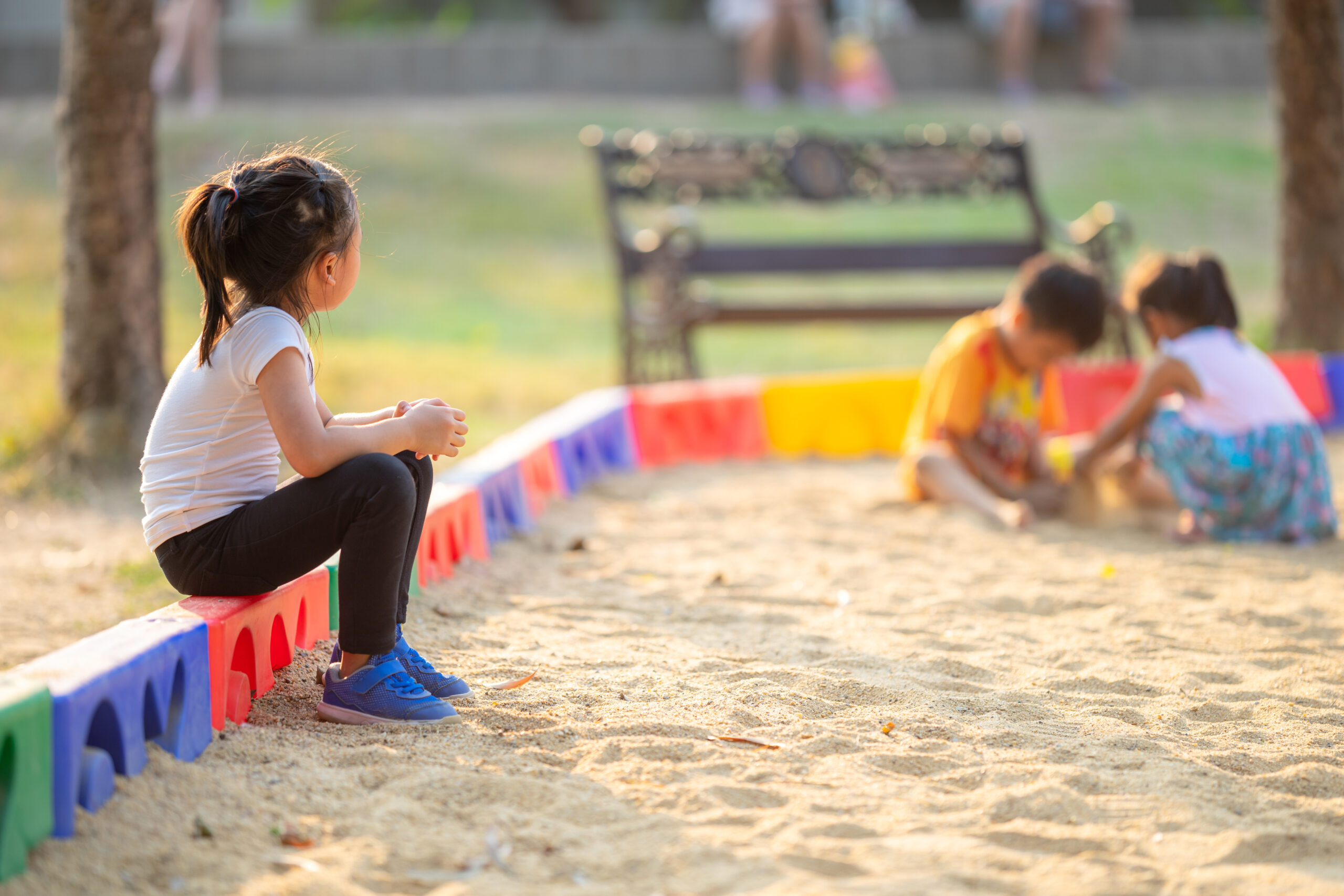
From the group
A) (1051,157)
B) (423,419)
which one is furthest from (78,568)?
(1051,157)

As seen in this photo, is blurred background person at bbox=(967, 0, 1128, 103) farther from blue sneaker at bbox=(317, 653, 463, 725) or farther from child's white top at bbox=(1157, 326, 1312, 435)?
blue sneaker at bbox=(317, 653, 463, 725)

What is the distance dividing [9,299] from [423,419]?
316 inches

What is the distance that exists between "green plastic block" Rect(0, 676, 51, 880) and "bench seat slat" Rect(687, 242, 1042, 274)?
5.21 meters

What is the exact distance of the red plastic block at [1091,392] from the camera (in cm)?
566

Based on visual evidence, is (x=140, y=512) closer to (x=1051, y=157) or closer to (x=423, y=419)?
(x=423, y=419)

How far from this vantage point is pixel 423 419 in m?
2.31

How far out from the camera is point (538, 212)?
1198 cm

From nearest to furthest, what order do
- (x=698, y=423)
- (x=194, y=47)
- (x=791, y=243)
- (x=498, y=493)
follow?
(x=498, y=493) < (x=698, y=423) < (x=791, y=243) < (x=194, y=47)

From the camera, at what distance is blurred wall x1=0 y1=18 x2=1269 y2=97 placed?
13.4 metres

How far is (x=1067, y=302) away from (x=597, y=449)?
72.1 inches

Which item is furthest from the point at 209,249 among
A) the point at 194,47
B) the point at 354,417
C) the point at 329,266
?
the point at 194,47

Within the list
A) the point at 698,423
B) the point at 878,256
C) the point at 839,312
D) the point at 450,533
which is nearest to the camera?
the point at 450,533

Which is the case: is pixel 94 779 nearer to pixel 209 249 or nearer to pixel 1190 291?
pixel 209 249

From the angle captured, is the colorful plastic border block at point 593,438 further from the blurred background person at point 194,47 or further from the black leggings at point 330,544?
the blurred background person at point 194,47
